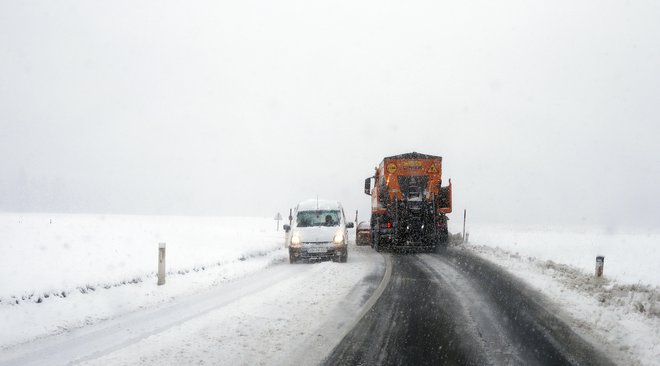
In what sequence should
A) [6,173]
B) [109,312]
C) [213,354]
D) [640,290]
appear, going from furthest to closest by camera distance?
[6,173], [640,290], [109,312], [213,354]

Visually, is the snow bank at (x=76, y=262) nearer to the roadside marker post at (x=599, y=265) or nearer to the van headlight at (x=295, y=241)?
the van headlight at (x=295, y=241)

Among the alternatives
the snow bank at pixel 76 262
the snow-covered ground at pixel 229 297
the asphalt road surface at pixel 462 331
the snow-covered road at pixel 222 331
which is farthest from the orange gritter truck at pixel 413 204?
the snow-covered road at pixel 222 331

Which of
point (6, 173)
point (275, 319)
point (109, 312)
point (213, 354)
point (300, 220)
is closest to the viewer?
point (213, 354)

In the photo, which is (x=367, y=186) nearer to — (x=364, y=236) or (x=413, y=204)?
(x=364, y=236)

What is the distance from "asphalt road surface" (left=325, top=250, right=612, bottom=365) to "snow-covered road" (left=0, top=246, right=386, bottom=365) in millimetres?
433

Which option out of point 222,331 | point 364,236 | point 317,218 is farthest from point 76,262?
point 364,236

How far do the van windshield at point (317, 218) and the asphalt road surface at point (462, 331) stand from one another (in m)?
6.26

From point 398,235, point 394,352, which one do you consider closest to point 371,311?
point 394,352

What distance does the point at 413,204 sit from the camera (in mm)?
21672

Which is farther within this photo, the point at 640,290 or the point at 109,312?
the point at 640,290

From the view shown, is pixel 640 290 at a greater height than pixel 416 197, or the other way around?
pixel 416 197

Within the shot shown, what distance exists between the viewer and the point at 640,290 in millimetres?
10188

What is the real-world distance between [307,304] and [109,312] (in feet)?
10.4

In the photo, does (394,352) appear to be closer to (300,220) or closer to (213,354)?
(213,354)
